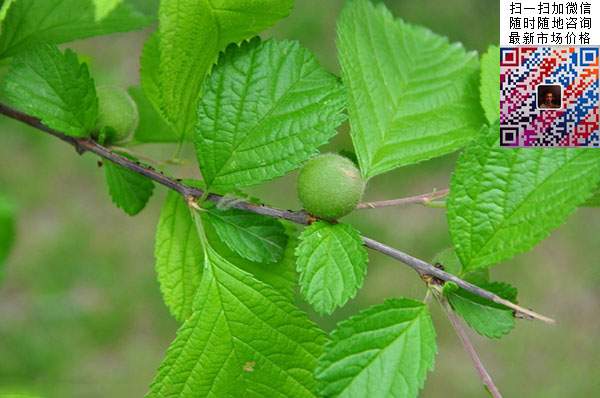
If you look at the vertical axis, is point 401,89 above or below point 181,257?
above

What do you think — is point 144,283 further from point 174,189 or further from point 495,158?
point 495,158

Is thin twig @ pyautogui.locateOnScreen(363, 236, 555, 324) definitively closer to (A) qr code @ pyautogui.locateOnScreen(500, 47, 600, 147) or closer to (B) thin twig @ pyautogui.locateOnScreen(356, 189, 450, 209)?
(B) thin twig @ pyautogui.locateOnScreen(356, 189, 450, 209)

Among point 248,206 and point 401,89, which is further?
point 401,89

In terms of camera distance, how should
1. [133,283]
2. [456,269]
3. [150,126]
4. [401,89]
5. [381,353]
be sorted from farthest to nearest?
1. [133,283]
2. [150,126]
3. [401,89]
4. [456,269]
5. [381,353]

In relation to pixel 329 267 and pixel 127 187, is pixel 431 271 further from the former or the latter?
pixel 127 187

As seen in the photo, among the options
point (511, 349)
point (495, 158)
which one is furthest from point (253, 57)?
point (511, 349)

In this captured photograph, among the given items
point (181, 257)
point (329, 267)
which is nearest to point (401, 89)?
point (329, 267)

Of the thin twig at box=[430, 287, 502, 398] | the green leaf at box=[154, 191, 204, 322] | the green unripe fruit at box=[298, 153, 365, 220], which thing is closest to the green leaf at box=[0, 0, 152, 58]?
the green leaf at box=[154, 191, 204, 322]
